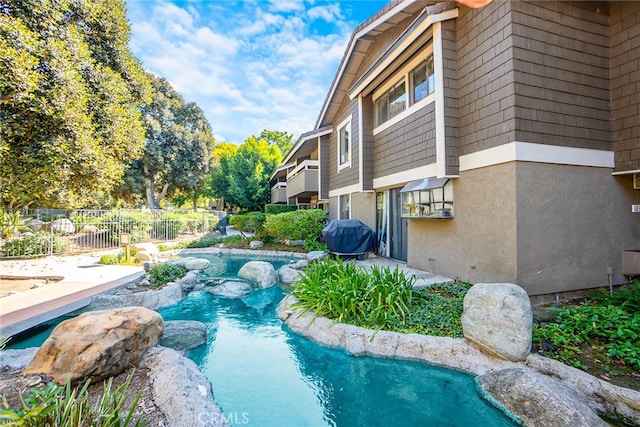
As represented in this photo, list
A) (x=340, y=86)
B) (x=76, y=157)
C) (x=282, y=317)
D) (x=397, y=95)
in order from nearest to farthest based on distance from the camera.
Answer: (x=282, y=317), (x=76, y=157), (x=397, y=95), (x=340, y=86)

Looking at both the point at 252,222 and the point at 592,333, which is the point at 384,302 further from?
the point at 252,222

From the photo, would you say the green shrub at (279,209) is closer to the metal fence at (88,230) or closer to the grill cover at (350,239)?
the metal fence at (88,230)

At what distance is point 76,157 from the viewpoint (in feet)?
22.3

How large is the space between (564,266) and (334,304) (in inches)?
163

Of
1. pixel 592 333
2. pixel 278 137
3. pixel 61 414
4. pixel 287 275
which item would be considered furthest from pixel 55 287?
pixel 278 137

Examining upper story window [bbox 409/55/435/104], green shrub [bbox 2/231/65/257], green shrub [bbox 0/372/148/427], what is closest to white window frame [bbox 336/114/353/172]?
upper story window [bbox 409/55/435/104]

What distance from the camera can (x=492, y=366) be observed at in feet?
11.7

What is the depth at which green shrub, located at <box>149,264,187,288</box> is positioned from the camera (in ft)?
23.2

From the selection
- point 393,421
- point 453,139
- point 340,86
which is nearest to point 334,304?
point 393,421

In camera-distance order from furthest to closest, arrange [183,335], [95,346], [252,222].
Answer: [252,222] < [183,335] < [95,346]

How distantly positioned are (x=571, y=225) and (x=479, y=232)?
4.86ft

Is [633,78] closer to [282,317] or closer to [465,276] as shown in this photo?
[465,276]

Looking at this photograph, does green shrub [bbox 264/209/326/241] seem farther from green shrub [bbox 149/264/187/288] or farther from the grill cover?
Result: green shrub [bbox 149/264/187/288]

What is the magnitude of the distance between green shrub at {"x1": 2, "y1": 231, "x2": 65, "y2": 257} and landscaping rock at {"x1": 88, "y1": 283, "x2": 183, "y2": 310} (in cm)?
719
